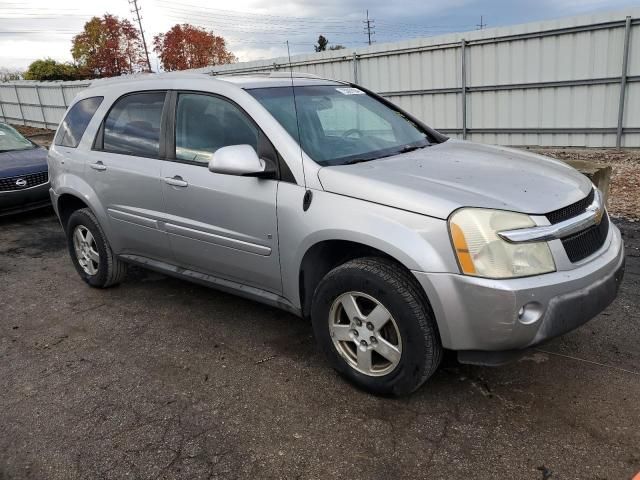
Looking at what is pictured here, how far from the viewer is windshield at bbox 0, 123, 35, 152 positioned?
337 inches

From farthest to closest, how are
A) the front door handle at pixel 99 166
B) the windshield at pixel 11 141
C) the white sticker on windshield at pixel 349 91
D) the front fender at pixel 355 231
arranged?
the windshield at pixel 11 141 → the front door handle at pixel 99 166 → the white sticker on windshield at pixel 349 91 → the front fender at pixel 355 231

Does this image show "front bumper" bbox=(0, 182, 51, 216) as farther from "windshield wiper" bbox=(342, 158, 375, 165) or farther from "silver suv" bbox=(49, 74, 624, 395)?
"windshield wiper" bbox=(342, 158, 375, 165)

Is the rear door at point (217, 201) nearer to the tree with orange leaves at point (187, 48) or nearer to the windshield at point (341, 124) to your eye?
the windshield at point (341, 124)

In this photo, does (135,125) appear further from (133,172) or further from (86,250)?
(86,250)

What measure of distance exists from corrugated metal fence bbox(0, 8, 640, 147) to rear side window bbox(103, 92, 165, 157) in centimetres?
876

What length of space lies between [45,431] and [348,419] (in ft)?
5.13

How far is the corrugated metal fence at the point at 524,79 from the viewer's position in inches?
386

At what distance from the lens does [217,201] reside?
3.40 m

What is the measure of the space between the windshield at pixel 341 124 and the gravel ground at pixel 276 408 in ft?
4.24

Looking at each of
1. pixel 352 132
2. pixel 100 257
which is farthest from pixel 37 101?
pixel 352 132

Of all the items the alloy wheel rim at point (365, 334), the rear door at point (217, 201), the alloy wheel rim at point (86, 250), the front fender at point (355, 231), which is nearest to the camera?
the front fender at point (355, 231)

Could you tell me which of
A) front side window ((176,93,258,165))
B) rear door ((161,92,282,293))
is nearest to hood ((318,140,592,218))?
rear door ((161,92,282,293))

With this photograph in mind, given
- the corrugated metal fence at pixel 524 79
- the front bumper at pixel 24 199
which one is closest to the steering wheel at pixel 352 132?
the front bumper at pixel 24 199

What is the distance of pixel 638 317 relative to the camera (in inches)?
145
